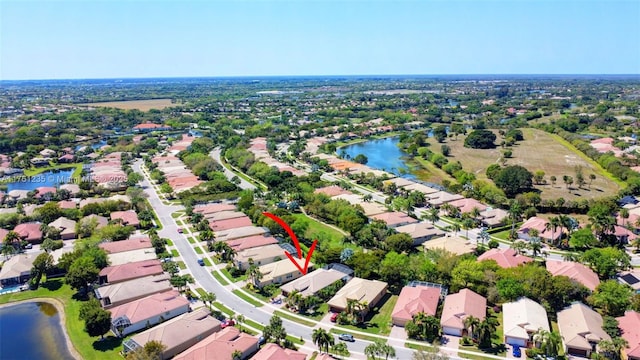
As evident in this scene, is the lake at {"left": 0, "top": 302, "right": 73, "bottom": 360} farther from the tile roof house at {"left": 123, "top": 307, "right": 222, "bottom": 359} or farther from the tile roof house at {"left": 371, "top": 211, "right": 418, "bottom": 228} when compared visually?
the tile roof house at {"left": 371, "top": 211, "right": 418, "bottom": 228}

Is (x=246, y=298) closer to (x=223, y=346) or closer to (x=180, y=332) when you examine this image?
(x=180, y=332)

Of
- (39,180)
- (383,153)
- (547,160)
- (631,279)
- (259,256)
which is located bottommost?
(383,153)

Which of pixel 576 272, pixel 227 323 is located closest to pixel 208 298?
pixel 227 323

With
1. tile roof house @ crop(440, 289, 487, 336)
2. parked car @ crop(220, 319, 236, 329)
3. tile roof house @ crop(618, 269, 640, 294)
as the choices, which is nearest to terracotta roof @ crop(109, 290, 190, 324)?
parked car @ crop(220, 319, 236, 329)

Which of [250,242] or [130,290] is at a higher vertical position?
[130,290]

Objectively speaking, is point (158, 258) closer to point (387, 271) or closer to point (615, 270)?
point (387, 271)
